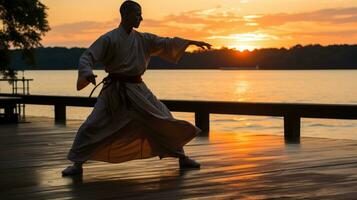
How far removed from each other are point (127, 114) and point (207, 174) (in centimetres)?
107

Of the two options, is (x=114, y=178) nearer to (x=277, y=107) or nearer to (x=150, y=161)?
(x=150, y=161)

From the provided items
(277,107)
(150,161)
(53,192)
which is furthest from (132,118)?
(277,107)

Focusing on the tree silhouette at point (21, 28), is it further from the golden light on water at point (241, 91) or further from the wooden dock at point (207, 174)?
the golden light on water at point (241, 91)

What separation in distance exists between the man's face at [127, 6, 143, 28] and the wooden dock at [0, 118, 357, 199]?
4.95 ft

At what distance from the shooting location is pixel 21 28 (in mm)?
33406

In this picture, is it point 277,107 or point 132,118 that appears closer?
point 132,118

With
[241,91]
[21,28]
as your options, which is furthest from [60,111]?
[241,91]

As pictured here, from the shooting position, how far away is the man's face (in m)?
8.27

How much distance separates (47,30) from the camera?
33.3 m

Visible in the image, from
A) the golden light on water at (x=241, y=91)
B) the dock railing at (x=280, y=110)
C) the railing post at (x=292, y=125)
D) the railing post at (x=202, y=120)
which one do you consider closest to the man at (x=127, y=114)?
the dock railing at (x=280, y=110)

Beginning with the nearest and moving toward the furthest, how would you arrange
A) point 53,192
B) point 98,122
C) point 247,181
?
point 53,192
point 247,181
point 98,122

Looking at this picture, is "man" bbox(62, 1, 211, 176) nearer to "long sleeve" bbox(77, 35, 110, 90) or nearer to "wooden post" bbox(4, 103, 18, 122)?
"long sleeve" bbox(77, 35, 110, 90)

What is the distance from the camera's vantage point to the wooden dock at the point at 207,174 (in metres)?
6.73

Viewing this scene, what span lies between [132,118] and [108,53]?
0.71m
